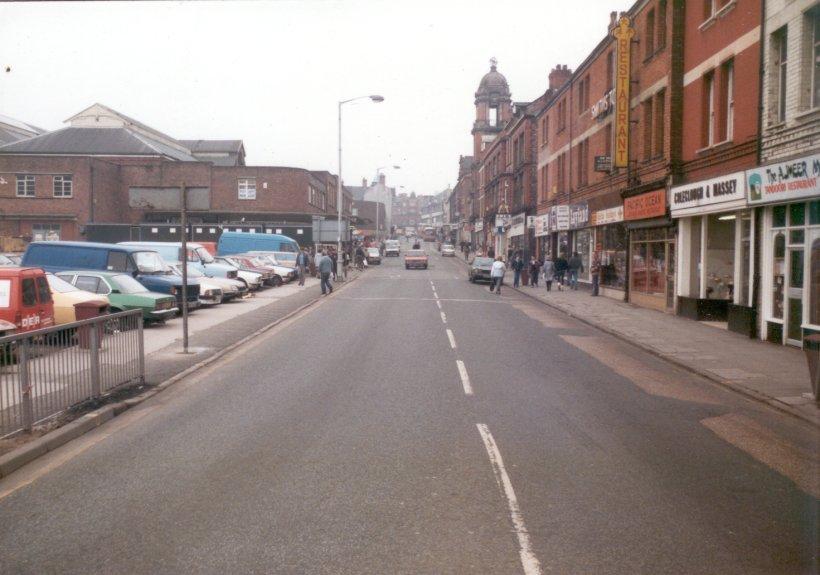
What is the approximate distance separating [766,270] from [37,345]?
14839 mm

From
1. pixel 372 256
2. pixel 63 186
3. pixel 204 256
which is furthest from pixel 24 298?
pixel 372 256

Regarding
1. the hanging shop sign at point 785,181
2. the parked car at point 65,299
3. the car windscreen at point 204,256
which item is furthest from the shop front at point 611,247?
the parked car at point 65,299

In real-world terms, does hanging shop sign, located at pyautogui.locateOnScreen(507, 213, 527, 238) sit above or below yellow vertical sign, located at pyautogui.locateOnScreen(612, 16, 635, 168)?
below

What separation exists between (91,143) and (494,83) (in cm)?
4498

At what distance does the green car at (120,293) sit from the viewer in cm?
1781

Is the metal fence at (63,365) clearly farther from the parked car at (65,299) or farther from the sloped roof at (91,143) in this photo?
the sloped roof at (91,143)

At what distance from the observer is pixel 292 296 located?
2938 centimetres

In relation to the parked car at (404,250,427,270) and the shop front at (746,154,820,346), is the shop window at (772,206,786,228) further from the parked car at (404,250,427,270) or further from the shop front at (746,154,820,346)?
the parked car at (404,250,427,270)

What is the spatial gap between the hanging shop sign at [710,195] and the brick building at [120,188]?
36655 mm

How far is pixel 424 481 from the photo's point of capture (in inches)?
249

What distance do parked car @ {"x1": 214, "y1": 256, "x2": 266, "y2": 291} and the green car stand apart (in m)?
10.8

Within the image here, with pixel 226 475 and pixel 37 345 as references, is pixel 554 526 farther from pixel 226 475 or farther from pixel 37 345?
pixel 37 345

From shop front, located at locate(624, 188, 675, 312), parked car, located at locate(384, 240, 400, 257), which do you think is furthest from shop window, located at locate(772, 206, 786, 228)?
parked car, located at locate(384, 240, 400, 257)

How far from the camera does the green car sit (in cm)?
1781
